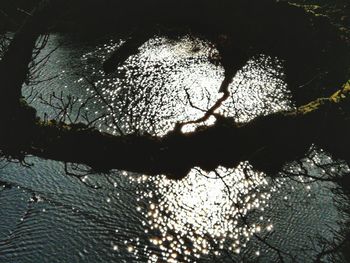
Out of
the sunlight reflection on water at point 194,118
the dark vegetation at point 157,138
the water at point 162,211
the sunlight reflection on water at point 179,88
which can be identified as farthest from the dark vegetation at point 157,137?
the sunlight reflection on water at point 179,88

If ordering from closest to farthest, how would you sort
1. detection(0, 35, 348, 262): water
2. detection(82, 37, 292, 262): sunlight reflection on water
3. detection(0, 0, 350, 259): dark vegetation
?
detection(0, 35, 348, 262): water
detection(82, 37, 292, 262): sunlight reflection on water
detection(0, 0, 350, 259): dark vegetation

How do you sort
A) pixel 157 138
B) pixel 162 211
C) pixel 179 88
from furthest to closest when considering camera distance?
pixel 179 88
pixel 157 138
pixel 162 211

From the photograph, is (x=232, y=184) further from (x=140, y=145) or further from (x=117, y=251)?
(x=117, y=251)

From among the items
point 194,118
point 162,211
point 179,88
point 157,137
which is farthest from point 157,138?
point 179,88

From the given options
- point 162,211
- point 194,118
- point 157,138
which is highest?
point 157,138

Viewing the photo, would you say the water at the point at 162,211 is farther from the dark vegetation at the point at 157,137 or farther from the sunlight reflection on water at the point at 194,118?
the dark vegetation at the point at 157,137

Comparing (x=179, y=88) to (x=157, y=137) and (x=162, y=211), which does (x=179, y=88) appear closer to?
(x=157, y=137)

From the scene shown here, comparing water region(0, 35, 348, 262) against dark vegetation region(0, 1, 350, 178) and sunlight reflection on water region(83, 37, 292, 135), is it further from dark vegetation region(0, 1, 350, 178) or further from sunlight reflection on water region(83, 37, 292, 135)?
dark vegetation region(0, 1, 350, 178)

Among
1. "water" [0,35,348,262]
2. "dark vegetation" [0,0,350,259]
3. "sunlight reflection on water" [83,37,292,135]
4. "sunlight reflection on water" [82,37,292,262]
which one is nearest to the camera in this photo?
"water" [0,35,348,262]

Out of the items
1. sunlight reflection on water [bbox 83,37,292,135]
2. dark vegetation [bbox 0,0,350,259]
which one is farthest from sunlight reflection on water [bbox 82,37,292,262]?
dark vegetation [bbox 0,0,350,259]

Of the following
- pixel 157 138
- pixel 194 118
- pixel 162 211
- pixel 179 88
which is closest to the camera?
pixel 162 211

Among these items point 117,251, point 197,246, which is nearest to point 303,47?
point 197,246
